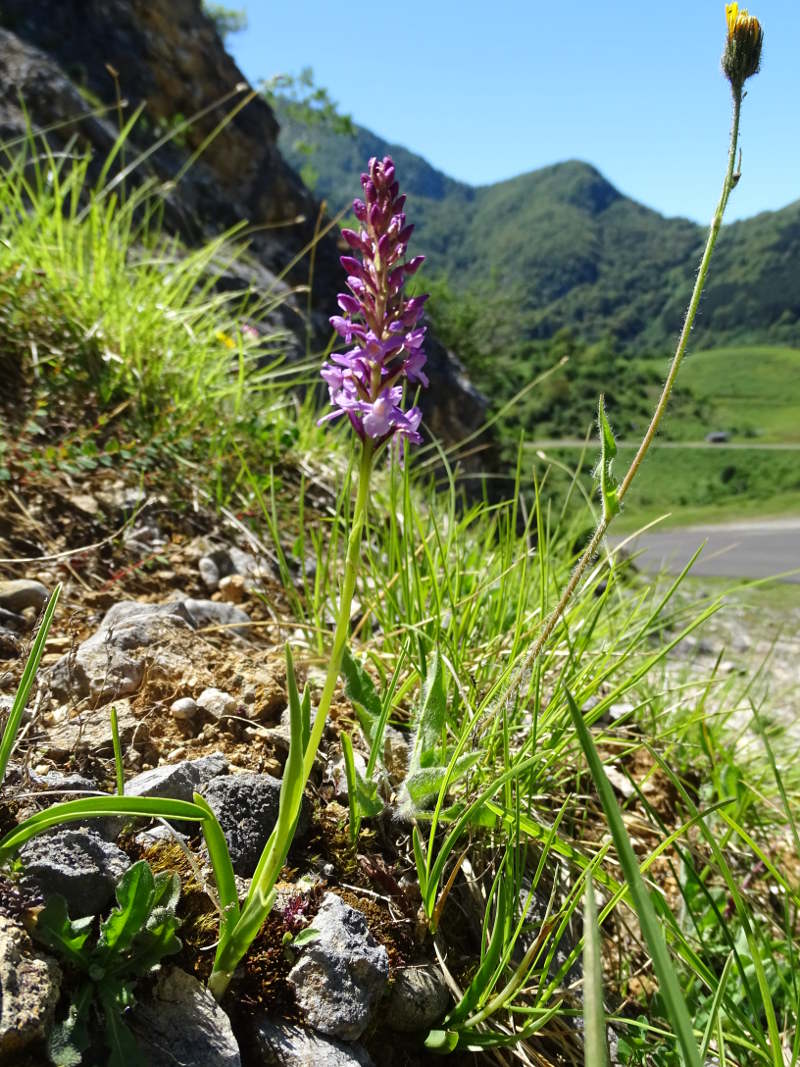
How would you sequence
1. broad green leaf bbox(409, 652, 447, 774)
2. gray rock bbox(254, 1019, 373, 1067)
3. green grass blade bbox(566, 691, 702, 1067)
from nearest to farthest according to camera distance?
green grass blade bbox(566, 691, 702, 1067), gray rock bbox(254, 1019, 373, 1067), broad green leaf bbox(409, 652, 447, 774)

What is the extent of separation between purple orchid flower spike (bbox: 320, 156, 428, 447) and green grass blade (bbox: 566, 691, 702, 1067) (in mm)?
603

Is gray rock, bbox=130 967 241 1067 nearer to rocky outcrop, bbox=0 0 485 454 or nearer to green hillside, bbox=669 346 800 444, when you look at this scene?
rocky outcrop, bbox=0 0 485 454

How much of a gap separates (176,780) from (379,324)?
2.86 feet

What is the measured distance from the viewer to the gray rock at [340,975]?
3.71 ft

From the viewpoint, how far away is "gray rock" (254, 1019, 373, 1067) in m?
1.07

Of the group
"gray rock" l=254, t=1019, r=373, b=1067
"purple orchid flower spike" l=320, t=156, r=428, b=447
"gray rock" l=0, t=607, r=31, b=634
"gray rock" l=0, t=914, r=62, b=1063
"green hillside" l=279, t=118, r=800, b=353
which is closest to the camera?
"gray rock" l=0, t=914, r=62, b=1063

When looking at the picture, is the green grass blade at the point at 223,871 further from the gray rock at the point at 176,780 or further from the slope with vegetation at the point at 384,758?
the gray rock at the point at 176,780

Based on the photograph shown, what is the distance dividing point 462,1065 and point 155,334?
3.01 metres

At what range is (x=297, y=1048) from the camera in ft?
3.55

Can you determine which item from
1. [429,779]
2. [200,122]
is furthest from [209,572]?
[200,122]

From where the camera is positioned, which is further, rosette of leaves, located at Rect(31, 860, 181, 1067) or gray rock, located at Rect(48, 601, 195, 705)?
gray rock, located at Rect(48, 601, 195, 705)

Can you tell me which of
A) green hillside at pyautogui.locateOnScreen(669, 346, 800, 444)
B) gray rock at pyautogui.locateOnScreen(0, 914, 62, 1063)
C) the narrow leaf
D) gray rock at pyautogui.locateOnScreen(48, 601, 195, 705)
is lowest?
gray rock at pyautogui.locateOnScreen(0, 914, 62, 1063)

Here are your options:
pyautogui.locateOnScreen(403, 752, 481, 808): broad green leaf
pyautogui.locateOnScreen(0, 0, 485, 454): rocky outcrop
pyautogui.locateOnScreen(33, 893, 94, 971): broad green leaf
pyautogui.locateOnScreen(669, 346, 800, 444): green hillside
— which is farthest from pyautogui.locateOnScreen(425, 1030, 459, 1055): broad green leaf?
pyautogui.locateOnScreen(669, 346, 800, 444): green hillside

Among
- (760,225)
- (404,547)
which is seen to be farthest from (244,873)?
(760,225)
